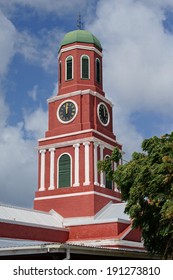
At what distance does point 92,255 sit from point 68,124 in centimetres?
1963

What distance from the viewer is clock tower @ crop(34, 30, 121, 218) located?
3600cm

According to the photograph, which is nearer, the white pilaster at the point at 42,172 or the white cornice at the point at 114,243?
the white cornice at the point at 114,243

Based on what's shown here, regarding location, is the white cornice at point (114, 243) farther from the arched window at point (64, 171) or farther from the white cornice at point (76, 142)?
the white cornice at point (76, 142)

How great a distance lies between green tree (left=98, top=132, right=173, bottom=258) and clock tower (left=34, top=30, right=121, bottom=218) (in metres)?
14.2

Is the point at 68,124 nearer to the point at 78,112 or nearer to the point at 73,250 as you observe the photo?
the point at 78,112

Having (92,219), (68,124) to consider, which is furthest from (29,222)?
(68,124)

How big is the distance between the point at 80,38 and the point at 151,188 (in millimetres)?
23846

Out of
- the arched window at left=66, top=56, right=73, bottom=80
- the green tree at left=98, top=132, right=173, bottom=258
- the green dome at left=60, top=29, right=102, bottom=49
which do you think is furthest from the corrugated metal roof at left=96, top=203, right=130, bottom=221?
the green dome at left=60, top=29, right=102, bottom=49

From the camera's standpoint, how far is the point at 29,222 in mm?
32000

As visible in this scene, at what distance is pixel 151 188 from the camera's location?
1955 cm

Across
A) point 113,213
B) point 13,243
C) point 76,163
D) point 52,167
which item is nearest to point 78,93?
point 76,163

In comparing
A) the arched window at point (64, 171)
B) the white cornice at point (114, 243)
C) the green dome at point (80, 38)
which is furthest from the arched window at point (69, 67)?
the white cornice at point (114, 243)

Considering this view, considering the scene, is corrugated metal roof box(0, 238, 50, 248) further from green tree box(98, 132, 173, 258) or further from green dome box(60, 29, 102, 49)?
green dome box(60, 29, 102, 49)

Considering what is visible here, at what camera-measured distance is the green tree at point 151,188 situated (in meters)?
19.1
